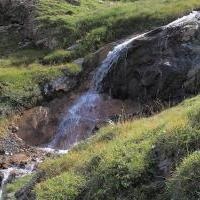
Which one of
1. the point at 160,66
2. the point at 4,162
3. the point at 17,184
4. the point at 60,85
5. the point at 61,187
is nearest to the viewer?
the point at 61,187

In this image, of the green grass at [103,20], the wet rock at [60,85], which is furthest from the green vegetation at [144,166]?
the green grass at [103,20]

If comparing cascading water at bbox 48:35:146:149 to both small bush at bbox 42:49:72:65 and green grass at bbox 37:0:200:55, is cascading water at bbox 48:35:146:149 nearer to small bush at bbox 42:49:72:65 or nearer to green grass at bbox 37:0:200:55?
small bush at bbox 42:49:72:65

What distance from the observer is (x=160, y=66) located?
23328 millimetres

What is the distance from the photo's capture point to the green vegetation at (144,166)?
35.1 feet

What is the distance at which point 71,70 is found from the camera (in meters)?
27.2

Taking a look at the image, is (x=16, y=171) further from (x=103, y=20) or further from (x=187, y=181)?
(x=103, y=20)

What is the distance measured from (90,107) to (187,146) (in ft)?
44.6

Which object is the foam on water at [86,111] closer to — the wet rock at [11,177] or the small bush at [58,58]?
the small bush at [58,58]

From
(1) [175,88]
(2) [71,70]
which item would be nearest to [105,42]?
(2) [71,70]

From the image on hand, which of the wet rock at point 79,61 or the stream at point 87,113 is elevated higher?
the wet rock at point 79,61

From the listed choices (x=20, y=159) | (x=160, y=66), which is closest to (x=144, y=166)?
(x=20, y=159)

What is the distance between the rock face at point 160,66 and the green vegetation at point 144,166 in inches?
372

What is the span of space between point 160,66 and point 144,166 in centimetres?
1229

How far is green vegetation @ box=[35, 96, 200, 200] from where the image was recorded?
10.7 m
